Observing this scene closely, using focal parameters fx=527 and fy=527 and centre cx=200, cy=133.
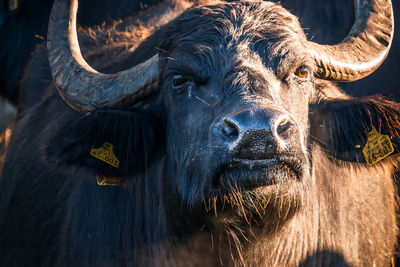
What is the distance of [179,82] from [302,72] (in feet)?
2.69

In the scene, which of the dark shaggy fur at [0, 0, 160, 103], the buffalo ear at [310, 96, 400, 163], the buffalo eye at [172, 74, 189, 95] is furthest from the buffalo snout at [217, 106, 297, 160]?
the dark shaggy fur at [0, 0, 160, 103]

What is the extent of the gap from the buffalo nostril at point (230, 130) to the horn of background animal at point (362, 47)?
1299 millimetres

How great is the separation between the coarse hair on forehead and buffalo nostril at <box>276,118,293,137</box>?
72 centimetres

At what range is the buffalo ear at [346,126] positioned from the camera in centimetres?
379

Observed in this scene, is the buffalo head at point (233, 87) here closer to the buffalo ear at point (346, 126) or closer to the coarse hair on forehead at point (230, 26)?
the coarse hair on forehead at point (230, 26)

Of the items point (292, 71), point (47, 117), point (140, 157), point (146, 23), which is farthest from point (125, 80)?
point (146, 23)

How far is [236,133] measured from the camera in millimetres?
2795

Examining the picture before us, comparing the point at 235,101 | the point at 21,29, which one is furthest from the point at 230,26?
the point at 21,29

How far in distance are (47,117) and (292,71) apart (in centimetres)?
286

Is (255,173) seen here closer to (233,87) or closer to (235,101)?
(235,101)

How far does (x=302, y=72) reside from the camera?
350cm

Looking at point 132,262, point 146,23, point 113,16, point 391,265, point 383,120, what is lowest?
point 132,262

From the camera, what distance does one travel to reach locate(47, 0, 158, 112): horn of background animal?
149 inches

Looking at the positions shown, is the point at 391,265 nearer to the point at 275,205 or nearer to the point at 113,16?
the point at 275,205
